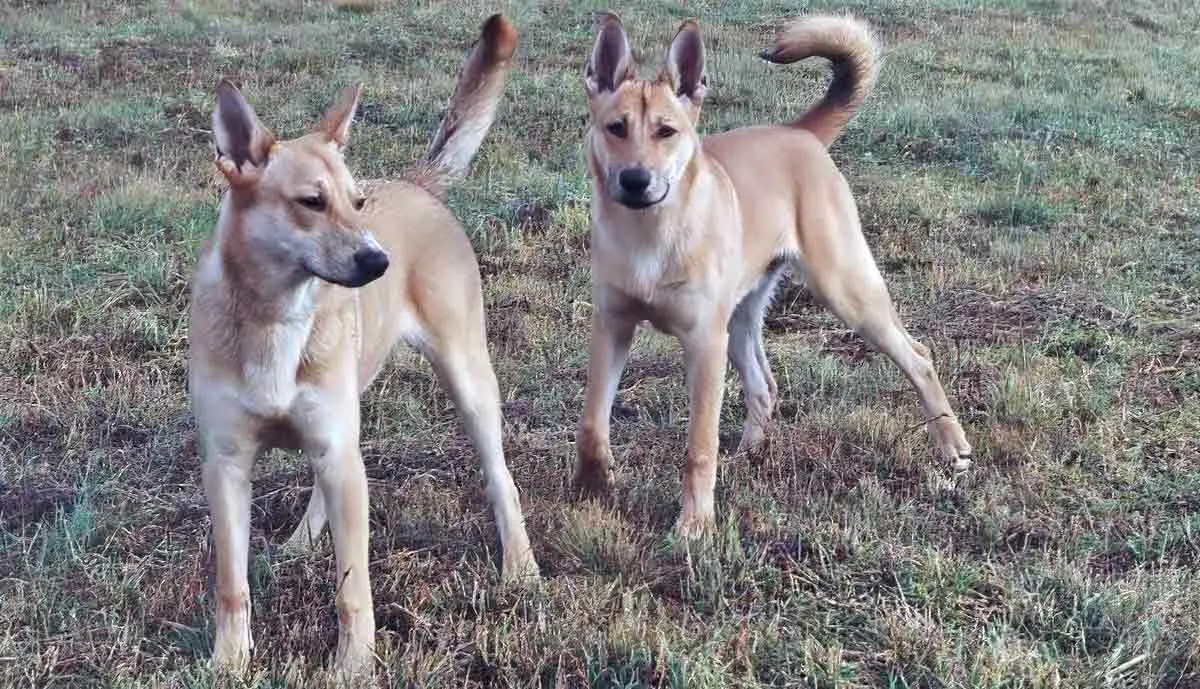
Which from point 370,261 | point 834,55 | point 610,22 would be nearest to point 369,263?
point 370,261

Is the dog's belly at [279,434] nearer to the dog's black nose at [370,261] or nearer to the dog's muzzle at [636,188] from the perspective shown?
the dog's black nose at [370,261]

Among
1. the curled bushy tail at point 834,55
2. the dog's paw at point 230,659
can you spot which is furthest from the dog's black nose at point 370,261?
the curled bushy tail at point 834,55

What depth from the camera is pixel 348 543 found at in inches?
127

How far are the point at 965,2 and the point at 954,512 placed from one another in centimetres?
1810

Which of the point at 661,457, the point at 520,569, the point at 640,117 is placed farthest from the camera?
the point at 661,457

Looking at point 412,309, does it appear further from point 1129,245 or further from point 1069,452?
point 1129,245

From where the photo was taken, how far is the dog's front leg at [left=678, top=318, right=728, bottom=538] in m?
4.12

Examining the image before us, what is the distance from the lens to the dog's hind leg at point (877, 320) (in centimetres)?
486

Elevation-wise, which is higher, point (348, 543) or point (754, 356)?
point (348, 543)

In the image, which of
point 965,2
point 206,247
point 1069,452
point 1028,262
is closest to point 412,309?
point 206,247

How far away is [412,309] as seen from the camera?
3.91 m

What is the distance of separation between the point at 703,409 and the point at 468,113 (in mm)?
1422

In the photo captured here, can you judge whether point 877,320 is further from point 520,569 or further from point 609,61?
point 520,569

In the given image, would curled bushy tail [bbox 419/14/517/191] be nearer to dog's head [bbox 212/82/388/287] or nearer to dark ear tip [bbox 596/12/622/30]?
dark ear tip [bbox 596/12/622/30]
